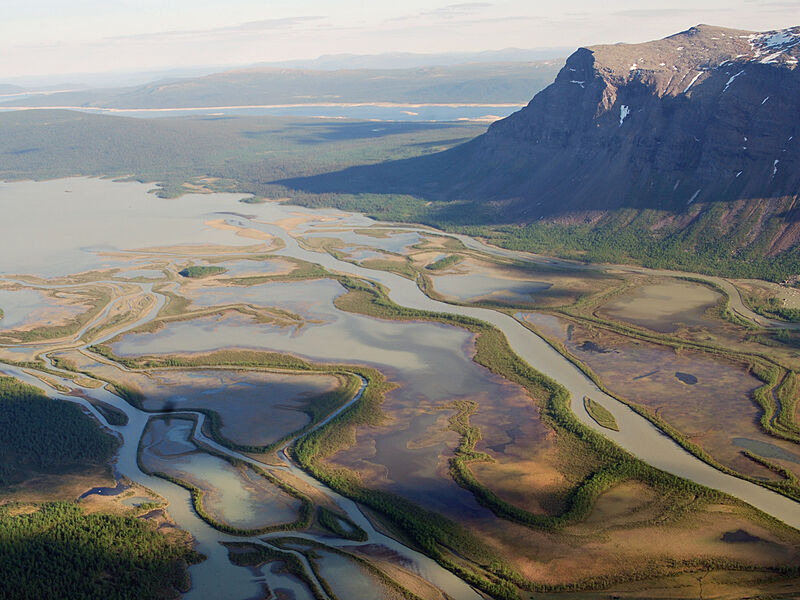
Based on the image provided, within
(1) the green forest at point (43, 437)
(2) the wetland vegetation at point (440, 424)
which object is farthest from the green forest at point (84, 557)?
(1) the green forest at point (43, 437)

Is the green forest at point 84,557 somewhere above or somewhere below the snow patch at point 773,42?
below

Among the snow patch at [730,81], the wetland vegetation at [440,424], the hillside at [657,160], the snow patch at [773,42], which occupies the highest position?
the snow patch at [773,42]

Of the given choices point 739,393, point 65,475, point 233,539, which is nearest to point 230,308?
point 65,475

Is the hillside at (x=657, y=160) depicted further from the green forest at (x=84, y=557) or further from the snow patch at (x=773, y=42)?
the green forest at (x=84, y=557)

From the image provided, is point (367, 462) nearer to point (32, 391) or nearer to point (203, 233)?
point (32, 391)

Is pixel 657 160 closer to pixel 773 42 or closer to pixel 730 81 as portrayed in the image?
pixel 730 81

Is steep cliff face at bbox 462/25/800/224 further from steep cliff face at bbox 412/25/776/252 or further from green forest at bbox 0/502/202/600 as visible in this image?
green forest at bbox 0/502/202/600
